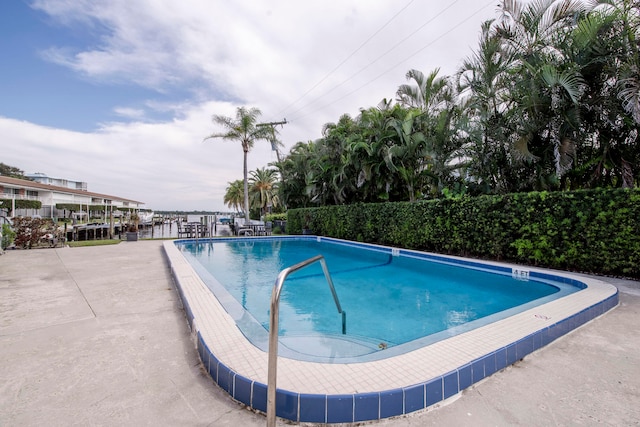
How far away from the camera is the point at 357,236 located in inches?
574

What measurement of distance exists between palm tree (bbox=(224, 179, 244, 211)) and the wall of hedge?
126 ft

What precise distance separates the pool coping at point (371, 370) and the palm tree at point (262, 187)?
33.2m

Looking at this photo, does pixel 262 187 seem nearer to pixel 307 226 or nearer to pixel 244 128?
pixel 244 128

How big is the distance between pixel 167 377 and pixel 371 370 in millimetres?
1685

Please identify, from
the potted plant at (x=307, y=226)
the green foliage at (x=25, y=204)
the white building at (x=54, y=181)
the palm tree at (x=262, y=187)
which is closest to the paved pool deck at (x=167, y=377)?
the potted plant at (x=307, y=226)

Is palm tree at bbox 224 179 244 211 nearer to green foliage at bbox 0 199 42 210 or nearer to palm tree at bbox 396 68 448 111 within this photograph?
green foliage at bbox 0 199 42 210

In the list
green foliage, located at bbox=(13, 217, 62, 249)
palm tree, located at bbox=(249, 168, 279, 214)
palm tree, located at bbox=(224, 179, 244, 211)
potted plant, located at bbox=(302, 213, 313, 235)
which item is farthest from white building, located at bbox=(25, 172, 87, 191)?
potted plant, located at bbox=(302, 213, 313, 235)

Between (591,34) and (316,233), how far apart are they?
46.5 ft

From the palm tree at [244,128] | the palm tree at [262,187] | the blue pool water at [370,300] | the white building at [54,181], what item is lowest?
the blue pool water at [370,300]

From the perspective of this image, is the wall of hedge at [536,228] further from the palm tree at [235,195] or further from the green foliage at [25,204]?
the palm tree at [235,195]

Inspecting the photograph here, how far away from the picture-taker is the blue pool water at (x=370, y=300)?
3687 millimetres

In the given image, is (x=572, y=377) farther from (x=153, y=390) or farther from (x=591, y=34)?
(x=591, y=34)

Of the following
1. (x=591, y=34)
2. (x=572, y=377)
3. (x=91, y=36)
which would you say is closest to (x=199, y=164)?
(x=91, y=36)

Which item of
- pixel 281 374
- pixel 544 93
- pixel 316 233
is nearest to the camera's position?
pixel 281 374
